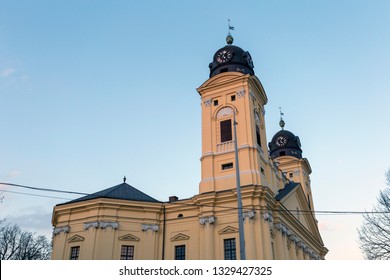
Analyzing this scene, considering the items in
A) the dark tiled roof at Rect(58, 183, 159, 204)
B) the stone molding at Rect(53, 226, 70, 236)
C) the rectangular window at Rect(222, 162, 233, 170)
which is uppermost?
the rectangular window at Rect(222, 162, 233, 170)

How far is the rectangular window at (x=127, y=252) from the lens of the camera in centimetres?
2945

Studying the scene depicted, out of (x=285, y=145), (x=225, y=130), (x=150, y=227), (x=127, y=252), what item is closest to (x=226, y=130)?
(x=225, y=130)

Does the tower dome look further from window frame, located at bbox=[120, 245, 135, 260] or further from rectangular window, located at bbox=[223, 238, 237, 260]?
window frame, located at bbox=[120, 245, 135, 260]

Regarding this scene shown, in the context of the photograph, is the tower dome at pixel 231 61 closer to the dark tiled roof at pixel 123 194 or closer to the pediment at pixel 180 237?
the dark tiled roof at pixel 123 194

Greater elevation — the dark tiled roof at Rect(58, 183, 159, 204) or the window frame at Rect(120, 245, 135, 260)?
the dark tiled roof at Rect(58, 183, 159, 204)

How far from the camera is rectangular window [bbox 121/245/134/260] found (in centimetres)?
2945

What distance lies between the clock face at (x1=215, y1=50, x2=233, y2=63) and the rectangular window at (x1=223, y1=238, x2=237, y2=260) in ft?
59.6

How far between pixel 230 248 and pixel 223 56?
19.3m

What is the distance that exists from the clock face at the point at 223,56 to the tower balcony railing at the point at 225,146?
9592 mm

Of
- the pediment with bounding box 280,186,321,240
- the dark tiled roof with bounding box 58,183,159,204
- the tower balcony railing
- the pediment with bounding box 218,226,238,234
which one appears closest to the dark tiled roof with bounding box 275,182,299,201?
the pediment with bounding box 280,186,321,240

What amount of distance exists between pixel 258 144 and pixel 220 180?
5183 mm


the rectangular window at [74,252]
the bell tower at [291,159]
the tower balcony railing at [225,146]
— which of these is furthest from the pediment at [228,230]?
the bell tower at [291,159]

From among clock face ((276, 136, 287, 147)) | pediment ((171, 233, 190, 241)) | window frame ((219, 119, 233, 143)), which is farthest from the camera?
clock face ((276, 136, 287, 147))
